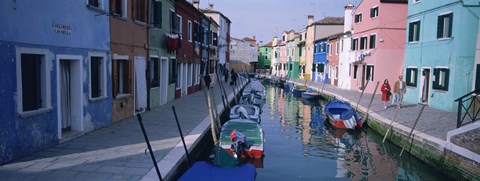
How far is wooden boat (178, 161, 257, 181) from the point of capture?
640 cm

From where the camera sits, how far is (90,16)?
967 cm

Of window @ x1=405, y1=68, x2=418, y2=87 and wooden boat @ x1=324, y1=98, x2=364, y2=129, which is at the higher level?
window @ x1=405, y1=68, x2=418, y2=87

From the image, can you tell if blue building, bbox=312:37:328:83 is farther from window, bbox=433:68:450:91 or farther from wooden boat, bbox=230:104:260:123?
wooden boat, bbox=230:104:260:123

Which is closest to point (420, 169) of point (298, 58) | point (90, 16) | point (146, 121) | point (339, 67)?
point (146, 121)

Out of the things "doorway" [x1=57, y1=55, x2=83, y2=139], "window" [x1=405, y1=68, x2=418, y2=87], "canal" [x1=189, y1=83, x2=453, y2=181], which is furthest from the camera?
"window" [x1=405, y1=68, x2=418, y2=87]

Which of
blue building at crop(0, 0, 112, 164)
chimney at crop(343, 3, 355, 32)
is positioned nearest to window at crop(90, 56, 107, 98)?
blue building at crop(0, 0, 112, 164)

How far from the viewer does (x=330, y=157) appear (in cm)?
1167

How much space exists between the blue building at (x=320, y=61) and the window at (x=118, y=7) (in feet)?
92.1

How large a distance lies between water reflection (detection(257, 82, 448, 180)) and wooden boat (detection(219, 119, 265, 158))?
62 centimetres

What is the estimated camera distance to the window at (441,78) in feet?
52.6

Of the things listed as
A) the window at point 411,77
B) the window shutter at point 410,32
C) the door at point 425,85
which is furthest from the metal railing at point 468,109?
the window shutter at point 410,32

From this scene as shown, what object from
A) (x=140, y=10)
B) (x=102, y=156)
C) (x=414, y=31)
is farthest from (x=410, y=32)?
(x=102, y=156)

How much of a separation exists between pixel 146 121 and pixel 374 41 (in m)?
18.3

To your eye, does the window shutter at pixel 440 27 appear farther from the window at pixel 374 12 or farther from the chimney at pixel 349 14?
the chimney at pixel 349 14
